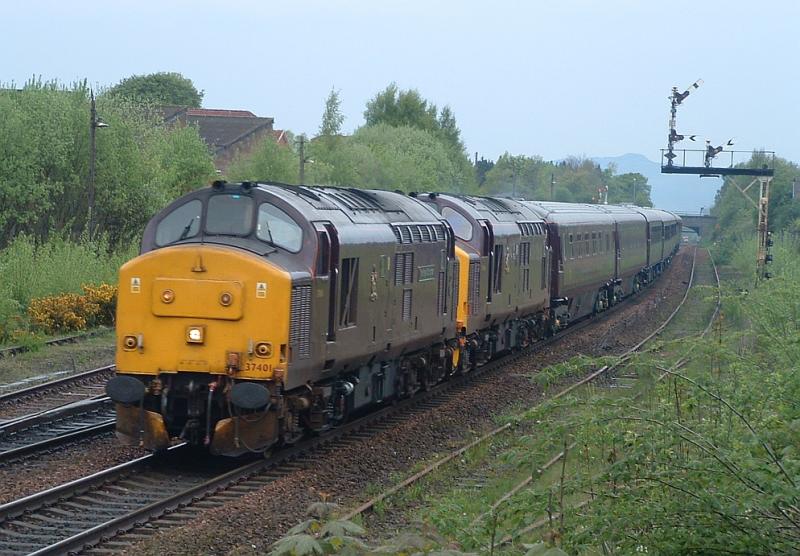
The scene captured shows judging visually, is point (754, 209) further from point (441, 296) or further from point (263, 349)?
point (263, 349)

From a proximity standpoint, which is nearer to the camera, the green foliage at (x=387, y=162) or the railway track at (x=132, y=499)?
the railway track at (x=132, y=499)

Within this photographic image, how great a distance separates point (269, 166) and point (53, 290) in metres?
22.7

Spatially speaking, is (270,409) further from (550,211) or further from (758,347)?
(550,211)

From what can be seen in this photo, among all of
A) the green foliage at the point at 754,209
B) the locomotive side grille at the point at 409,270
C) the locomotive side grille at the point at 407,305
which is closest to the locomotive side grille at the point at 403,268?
the locomotive side grille at the point at 409,270

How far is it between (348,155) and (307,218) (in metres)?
48.9

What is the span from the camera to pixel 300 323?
13227 millimetres

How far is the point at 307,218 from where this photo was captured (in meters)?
13.5

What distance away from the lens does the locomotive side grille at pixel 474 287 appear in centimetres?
2112

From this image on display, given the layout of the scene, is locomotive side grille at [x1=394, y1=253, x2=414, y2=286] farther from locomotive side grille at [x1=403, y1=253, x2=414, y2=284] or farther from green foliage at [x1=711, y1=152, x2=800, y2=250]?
green foliage at [x1=711, y1=152, x2=800, y2=250]

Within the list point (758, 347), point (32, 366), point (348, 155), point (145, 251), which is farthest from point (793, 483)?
point (348, 155)

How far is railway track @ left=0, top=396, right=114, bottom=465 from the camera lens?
14.2 meters

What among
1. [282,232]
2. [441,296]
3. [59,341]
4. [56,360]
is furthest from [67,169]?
[282,232]

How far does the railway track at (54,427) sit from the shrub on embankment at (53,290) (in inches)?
340

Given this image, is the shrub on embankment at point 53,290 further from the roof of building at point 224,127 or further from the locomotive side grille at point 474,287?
the roof of building at point 224,127
